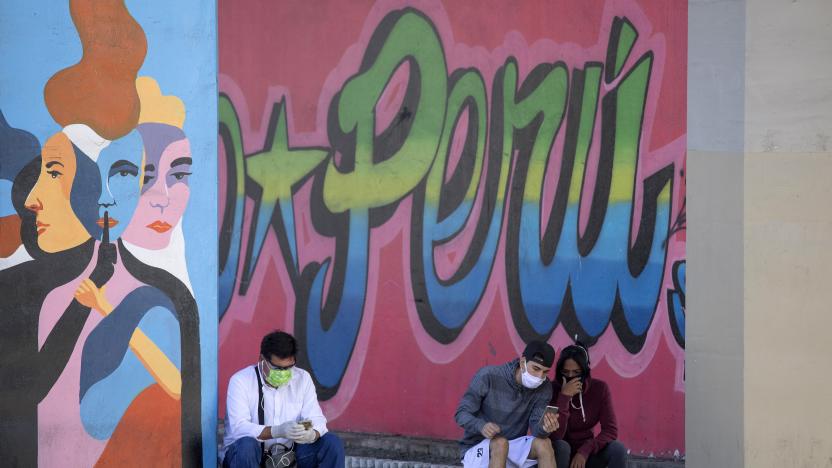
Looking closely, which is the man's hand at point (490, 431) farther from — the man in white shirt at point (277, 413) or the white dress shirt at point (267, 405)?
the white dress shirt at point (267, 405)

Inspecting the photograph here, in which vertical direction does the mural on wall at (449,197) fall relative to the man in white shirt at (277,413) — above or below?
above

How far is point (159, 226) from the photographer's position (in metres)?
6.36

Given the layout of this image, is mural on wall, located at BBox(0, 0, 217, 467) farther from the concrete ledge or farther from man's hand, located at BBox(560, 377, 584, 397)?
man's hand, located at BBox(560, 377, 584, 397)

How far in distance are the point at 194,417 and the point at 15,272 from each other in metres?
1.26

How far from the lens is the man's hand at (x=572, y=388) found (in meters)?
6.86

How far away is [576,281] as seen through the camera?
305 inches

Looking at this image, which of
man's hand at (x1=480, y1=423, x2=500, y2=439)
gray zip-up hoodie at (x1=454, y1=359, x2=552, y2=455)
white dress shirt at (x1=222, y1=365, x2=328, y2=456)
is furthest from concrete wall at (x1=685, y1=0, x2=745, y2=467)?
white dress shirt at (x1=222, y1=365, x2=328, y2=456)

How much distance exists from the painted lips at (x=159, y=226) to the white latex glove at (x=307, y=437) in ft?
4.55

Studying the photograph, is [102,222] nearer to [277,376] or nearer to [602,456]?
[277,376]

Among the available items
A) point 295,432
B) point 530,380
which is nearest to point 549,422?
point 530,380

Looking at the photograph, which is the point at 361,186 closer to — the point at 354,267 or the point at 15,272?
the point at 354,267

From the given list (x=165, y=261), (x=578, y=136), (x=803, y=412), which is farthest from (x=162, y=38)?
(x=803, y=412)

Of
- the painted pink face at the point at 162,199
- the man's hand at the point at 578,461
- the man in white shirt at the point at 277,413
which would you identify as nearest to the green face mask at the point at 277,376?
the man in white shirt at the point at 277,413

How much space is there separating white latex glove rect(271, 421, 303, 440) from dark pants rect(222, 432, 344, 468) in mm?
120
